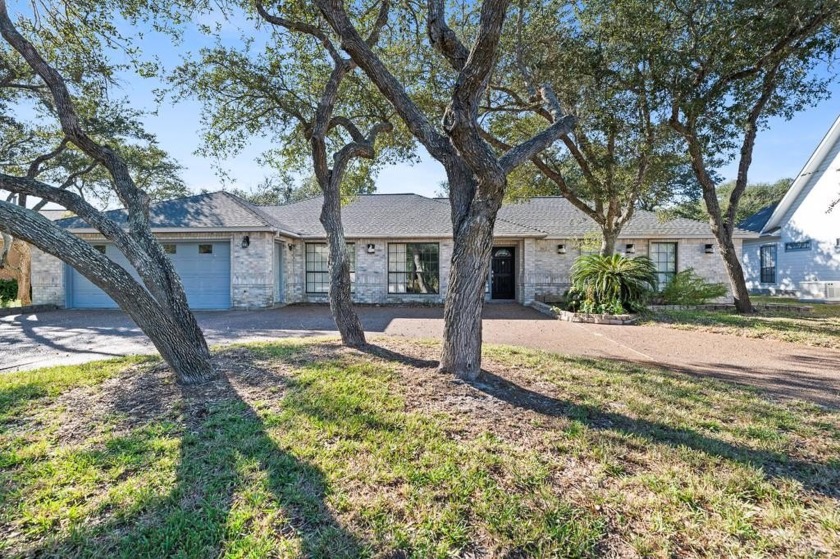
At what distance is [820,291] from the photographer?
14.6 m

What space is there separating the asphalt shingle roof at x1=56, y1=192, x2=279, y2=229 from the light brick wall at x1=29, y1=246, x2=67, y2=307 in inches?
49.0

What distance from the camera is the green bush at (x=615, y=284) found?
32.6ft

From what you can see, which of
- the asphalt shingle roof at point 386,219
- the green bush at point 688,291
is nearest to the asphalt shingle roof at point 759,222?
the asphalt shingle roof at point 386,219

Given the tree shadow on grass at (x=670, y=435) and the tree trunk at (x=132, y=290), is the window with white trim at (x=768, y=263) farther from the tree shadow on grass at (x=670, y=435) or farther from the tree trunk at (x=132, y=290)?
the tree trunk at (x=132, y=290)

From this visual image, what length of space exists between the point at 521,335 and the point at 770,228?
1621cm

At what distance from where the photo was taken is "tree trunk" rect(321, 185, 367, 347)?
592 cm

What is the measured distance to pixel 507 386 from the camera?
14.0 feet

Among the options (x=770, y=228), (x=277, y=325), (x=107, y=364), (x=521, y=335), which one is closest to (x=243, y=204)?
(x=277, y=325)

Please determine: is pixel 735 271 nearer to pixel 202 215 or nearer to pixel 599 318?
pixel 599 318

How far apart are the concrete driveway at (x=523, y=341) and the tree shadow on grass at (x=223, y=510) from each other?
4.31 metres

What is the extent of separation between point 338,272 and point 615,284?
7.36 m

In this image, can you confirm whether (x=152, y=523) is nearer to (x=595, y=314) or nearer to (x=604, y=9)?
(x=595, y=314)

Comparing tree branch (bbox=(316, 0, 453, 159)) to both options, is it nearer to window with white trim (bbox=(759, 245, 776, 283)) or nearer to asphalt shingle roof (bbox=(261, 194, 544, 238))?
asphalt shingle roof (bbox=(261, 194, 544, 238))

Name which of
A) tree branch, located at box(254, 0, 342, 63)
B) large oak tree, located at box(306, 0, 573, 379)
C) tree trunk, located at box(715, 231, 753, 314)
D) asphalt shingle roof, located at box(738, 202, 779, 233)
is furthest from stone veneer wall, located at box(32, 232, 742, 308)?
large oak tree, located at box(306, 0, 573, 379)
